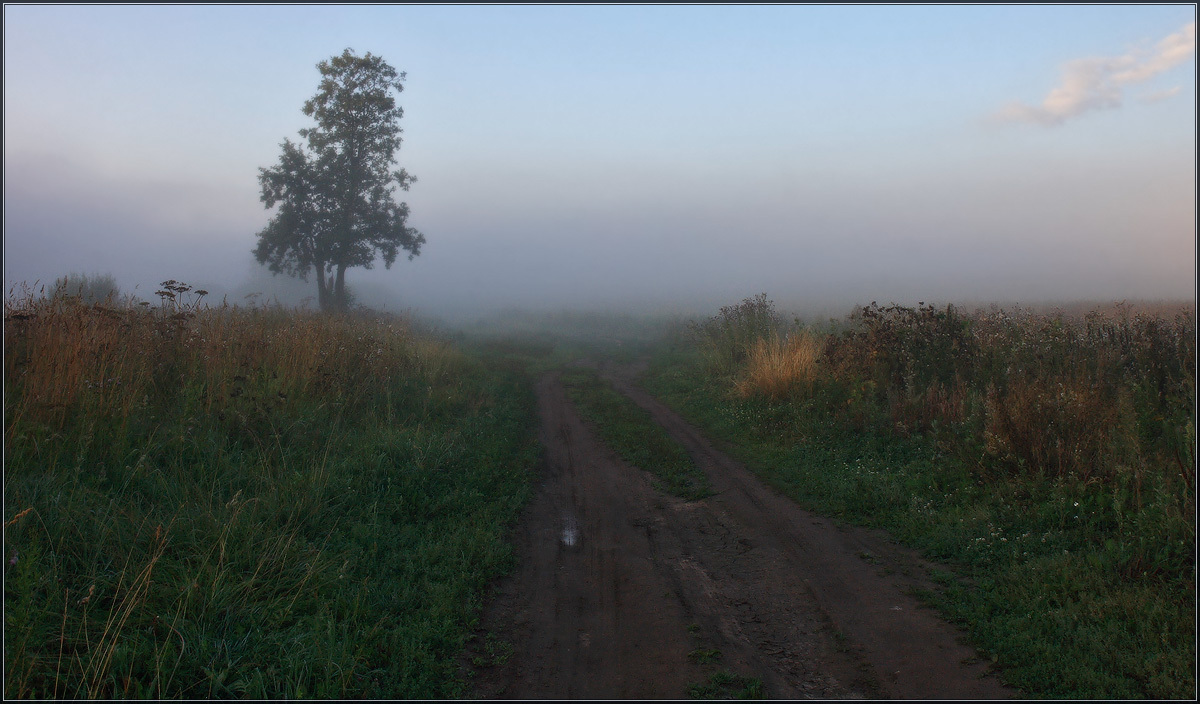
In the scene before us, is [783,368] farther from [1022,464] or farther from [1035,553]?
[1035,553]

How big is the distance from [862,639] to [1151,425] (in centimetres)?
420

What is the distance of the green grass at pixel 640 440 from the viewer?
7.14 metres

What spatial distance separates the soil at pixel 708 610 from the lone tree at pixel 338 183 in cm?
2237

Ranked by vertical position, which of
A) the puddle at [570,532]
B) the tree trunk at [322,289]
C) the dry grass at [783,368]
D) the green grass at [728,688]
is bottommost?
the green grass at [728,688]

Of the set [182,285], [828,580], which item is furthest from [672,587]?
[182,285]

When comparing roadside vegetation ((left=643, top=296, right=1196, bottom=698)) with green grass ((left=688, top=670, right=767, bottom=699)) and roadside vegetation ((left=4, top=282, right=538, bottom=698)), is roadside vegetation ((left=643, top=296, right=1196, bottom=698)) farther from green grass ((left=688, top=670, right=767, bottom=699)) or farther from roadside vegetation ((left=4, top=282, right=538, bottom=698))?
roadside vegetation ((left=4, top=282, right=538, bottom=698))

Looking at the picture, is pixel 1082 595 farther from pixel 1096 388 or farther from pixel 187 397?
pixel 187 397

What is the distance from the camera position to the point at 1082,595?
3.99 meters

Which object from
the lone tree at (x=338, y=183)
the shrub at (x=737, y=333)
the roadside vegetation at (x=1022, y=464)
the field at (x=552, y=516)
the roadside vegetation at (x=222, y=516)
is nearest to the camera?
the roadside vegetation at (x=222, y=516)

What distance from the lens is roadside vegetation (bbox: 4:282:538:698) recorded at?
323cm

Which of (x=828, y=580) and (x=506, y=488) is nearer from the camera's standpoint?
(x=828, y=580)

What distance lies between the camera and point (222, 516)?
4.51 meters

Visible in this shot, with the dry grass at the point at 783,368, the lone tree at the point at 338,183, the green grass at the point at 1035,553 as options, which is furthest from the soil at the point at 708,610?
the lone tree at the point at 338,183

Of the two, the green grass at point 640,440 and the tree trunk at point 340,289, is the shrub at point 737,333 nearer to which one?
the green grass at point 640,440
